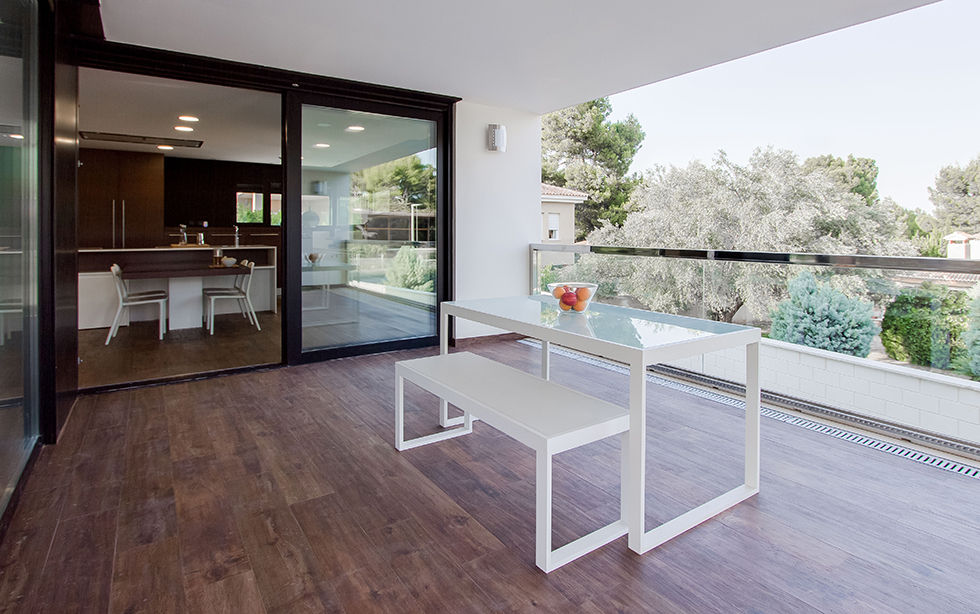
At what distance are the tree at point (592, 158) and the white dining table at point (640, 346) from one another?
47.3ft

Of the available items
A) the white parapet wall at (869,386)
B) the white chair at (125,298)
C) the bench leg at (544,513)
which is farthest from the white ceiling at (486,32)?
the white chair at (125,298)

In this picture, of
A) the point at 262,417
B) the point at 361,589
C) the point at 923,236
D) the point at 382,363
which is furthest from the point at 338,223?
the point at 923,236

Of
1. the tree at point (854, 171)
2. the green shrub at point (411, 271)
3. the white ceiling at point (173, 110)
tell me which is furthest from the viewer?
the tree at point (854, 171)

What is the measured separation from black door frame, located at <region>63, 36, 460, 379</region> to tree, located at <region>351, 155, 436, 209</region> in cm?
11

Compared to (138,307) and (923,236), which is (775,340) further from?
(923,236)

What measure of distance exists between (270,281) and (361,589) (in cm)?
663

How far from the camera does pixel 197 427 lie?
10.2ft

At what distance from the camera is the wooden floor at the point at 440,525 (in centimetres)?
163

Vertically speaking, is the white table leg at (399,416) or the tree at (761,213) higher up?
the tree at (761,213)

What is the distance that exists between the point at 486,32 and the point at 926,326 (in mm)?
2960

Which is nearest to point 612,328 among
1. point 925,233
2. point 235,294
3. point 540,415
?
point 540,415

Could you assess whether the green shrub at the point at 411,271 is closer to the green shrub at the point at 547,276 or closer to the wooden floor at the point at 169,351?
the green shrub at the point at 547,276

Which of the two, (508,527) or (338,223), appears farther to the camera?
(338,223)

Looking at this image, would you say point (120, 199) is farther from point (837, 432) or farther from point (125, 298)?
point (837, 432)
